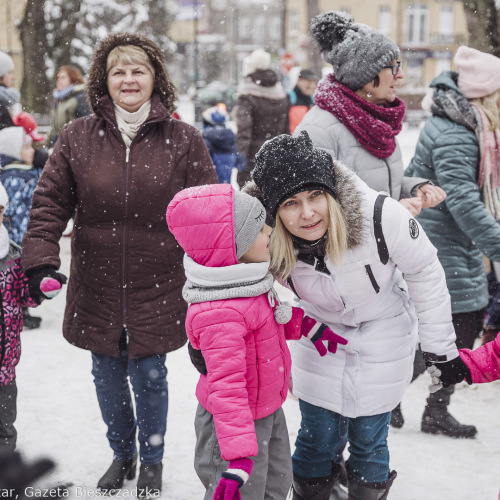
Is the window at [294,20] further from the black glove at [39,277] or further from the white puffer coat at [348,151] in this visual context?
the black glove at [39,277]

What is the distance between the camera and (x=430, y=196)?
3.05 m

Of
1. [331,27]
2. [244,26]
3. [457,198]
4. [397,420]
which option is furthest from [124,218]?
[244,26]

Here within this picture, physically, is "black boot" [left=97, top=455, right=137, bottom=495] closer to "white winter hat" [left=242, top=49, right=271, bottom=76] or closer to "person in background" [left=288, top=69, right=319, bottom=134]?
"white winter hat" [left=242, top=49, right=271, bottom=76]

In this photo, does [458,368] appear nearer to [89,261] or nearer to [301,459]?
[301,459]

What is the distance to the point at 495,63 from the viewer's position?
354cm

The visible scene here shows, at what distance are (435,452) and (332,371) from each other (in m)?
1.34

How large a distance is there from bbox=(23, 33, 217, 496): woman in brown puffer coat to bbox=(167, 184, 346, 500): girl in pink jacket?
727mm

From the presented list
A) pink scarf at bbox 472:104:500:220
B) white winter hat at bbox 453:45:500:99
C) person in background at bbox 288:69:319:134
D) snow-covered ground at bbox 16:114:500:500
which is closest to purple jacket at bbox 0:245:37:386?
snow-covered ground at bbox 16:114:500:500

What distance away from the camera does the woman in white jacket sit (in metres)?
2.38

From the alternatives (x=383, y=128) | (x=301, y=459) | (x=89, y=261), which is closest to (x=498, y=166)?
(x=383, y=128)

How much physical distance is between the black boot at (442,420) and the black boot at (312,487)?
119 centimetres

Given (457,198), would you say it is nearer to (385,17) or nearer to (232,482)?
(232,482)

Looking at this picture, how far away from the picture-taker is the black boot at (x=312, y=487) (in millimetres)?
2771

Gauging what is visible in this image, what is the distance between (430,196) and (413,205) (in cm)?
16
